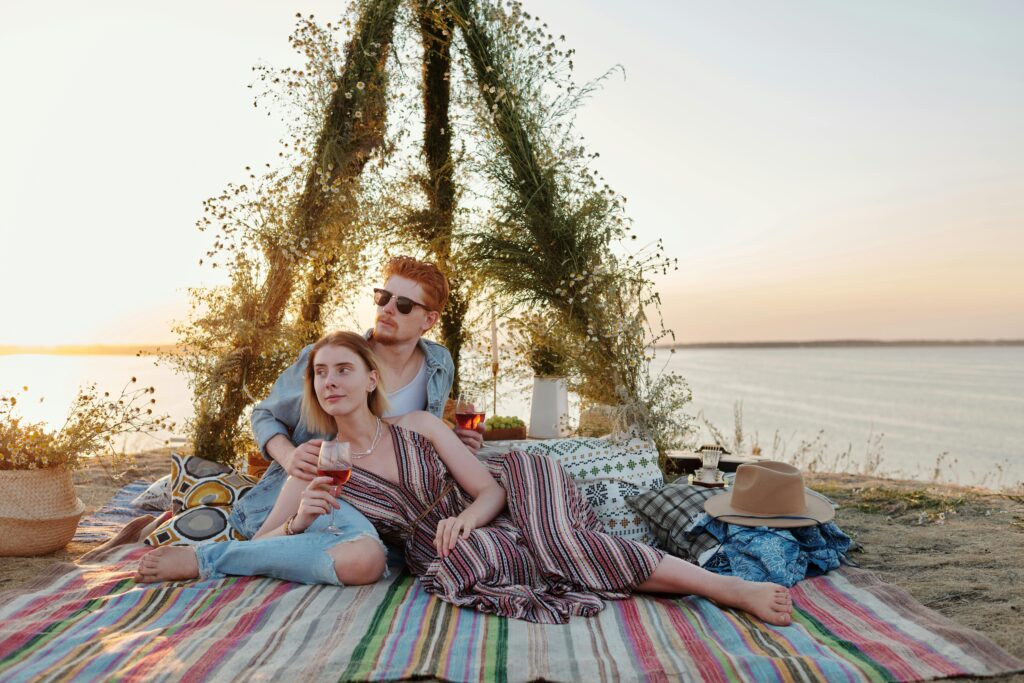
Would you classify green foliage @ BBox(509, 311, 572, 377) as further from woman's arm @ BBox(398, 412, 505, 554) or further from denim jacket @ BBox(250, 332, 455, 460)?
woman's arm @ BBox(398, 412, 505, 554)

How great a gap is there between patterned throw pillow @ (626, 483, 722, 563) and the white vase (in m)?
2.81

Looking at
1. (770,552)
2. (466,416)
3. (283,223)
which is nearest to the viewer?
(770,552)

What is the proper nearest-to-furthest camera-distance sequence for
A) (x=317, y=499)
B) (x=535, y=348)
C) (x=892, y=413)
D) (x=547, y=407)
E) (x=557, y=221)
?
(x=317, y=499) → (x=557, y=221) → (x=547, y=407) → (x=535, y=348) → (x=892, y=413)

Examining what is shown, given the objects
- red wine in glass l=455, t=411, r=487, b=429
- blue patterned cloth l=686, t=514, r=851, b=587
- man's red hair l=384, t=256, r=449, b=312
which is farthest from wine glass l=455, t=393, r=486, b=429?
blue patterned cloth l=686, t=514, r=851, b=587

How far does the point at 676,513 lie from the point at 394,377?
1.63m

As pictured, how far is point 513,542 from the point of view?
3.36 m

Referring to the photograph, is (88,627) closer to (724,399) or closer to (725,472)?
(725,472)

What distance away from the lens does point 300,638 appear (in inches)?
108

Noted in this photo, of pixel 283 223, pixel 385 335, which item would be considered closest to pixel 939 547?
pixel 385 335

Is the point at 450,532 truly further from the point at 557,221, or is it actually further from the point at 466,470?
the point at 557,221

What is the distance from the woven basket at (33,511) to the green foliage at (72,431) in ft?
0.22

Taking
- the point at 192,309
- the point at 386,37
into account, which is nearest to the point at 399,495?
the point at 192,309

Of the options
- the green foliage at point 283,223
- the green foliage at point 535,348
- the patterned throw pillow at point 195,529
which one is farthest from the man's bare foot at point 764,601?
the green foliage at point 283,223

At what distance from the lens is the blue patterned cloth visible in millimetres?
3609
